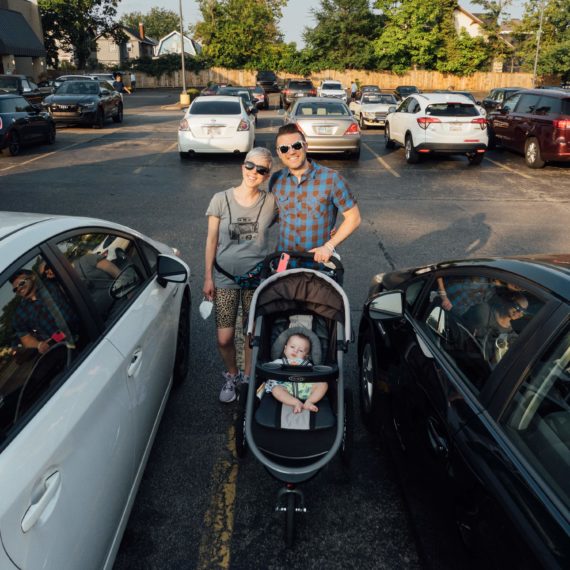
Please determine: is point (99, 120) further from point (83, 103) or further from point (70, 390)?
point (70, 390)

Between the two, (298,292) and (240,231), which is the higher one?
(240,231)

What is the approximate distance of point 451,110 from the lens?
13.9 m

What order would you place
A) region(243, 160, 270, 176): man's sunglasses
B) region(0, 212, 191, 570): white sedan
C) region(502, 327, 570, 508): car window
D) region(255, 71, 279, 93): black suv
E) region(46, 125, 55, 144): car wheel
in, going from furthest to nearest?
1. region(255, 71, 279, 93): black suv
2. region(46, 125, 55, 144): car wheel
3. region(243, 160, 270, 176): man's sunglasses
4. region(502, 327, 570, 508): car window
5. region(0, 212, 191, 570): white sedan

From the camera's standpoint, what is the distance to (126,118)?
26.6 meters

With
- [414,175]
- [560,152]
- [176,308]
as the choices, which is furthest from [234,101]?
[176,308]

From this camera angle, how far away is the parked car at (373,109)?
23212mm

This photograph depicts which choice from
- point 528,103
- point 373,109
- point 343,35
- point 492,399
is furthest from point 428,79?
point 492,399

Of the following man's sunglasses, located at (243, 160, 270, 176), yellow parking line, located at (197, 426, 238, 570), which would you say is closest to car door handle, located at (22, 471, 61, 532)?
yellow parking line, located at (197, 426, 238, 570)

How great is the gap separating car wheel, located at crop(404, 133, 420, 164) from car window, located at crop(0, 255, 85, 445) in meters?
13.1

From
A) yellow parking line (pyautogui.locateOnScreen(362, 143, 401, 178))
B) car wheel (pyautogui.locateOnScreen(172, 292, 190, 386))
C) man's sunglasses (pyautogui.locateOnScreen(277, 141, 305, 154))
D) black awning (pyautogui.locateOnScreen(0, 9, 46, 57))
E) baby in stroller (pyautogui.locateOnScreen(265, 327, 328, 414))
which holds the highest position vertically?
black awning (pyautogui.locateOnScreen(0, 9, 46, 57))

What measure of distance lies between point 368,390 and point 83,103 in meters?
19.6

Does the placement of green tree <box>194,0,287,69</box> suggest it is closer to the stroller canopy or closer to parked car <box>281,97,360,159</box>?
parked car <box>281,97,360,159</box>

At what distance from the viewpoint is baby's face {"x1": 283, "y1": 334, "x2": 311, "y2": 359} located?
10.7 feet

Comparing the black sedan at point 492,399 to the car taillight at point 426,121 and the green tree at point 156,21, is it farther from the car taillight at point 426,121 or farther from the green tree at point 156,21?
the green tree at point 156,21
